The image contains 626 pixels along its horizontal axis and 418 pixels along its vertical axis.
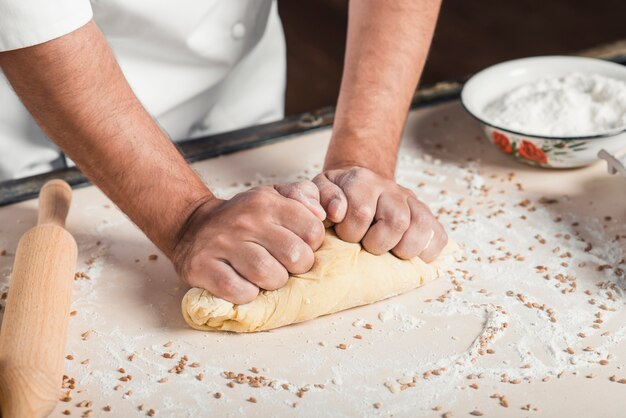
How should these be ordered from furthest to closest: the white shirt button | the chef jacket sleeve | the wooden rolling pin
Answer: the white shirt button → the chef jacket sleeve → the wooden rolling pin

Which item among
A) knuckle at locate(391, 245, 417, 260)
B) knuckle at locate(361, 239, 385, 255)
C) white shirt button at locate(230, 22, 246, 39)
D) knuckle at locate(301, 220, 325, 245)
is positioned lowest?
knuckle at locate(391, 245, 417, 260)

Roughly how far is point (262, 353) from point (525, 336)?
0.34m

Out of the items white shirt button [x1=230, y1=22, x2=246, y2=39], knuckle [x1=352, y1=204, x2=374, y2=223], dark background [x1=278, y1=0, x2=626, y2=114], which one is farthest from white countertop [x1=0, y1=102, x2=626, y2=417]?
dark background [x1=278, y1=0, x2=626, y2=114]

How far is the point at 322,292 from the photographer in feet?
3.65

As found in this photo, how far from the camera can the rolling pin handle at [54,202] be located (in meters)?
1.24

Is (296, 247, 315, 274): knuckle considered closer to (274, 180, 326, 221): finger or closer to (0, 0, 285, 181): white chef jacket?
(274, 180, 326, 221): finger

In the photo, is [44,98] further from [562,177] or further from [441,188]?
[562,177]

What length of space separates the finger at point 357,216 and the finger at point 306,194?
4 cm

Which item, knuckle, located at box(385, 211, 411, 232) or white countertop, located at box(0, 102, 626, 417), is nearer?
white countertop, located at box(0, 102, 626, 417)

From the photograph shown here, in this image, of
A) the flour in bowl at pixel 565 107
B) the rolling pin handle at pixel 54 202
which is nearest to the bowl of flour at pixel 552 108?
the flour in bowl at pixel 565 107

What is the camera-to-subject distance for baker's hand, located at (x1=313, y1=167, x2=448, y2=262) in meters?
1.16

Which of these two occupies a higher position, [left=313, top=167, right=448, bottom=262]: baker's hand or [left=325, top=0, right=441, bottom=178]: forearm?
[left=325, top=0, right=441, bottom=178]: forearm

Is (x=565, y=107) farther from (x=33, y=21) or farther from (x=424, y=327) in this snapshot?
(x=33, y=21)

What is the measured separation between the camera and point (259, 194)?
3.74 feet
